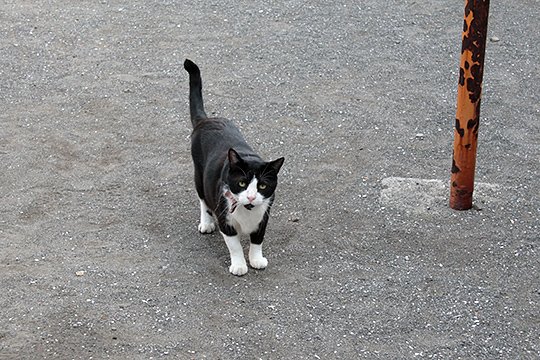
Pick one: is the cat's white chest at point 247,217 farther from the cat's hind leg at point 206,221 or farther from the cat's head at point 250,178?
the cat's hind leg at point 206,221

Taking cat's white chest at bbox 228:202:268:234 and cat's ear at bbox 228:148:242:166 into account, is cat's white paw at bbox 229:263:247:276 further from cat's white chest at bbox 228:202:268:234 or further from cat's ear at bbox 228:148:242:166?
cat's ear at bbox 228:148:242:166

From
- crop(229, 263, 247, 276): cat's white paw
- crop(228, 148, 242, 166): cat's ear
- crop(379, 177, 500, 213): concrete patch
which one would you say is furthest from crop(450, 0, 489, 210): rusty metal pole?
crop(228, 148, 242, 166): cat's ear

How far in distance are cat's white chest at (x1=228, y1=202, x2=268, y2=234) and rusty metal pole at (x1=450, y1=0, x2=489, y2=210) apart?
124 centimetres

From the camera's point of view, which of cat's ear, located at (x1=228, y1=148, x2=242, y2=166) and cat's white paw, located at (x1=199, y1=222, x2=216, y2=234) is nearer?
cat's ear, located at (x1=228, y1=148, x2=242, y2=166)

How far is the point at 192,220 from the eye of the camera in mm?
4926

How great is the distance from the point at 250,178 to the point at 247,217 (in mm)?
250

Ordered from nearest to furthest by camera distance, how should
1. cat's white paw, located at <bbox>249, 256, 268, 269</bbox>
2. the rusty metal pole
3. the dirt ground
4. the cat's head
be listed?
1. the dirt ground
2. the cat's head
3. cat's white paw, located at <bbox>249, 256, 268, 269</bbox>
4. the rusty metal pole

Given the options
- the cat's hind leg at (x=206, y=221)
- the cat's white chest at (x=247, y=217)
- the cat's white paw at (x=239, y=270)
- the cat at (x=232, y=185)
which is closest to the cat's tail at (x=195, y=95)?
the cat at (x=232, y=185)

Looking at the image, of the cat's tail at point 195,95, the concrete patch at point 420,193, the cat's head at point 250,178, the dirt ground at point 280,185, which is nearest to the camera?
the dirt ground at point 280,185

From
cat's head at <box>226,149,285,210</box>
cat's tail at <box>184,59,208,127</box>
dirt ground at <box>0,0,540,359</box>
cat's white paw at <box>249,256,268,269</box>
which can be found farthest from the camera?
cat's tail at <box>184,59,208,127</box>

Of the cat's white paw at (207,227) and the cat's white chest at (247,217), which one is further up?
the cat's white chest at (247,217)

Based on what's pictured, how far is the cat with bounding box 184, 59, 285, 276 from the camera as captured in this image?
4152 millimetres

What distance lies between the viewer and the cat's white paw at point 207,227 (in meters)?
4.77

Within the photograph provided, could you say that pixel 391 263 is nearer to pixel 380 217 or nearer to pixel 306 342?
pixel 380 217
